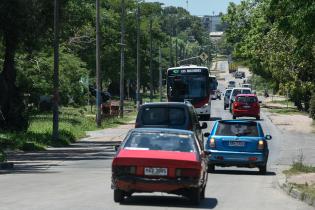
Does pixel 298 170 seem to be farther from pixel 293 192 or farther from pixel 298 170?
pixel 293 192

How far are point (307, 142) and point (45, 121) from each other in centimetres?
1566

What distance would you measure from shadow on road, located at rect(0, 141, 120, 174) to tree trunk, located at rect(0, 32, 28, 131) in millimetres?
2893

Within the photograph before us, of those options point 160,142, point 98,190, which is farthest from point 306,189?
point 98,190

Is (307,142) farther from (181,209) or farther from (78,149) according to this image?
(181,209)

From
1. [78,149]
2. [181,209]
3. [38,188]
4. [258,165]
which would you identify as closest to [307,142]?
[78,149]

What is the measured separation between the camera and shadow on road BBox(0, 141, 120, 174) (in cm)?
2886

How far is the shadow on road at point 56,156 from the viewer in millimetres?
28858

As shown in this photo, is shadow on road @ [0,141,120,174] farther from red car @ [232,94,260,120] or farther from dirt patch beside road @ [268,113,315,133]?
red car @ [232,94,260,120]

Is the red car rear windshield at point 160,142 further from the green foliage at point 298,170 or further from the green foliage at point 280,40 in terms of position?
the green foliage at point 280,40

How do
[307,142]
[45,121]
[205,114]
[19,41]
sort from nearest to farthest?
1. [19,41]
2. [307,142]
3. [45,121]
4. [205,114]

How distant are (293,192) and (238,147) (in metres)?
6.78

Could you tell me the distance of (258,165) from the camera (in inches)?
1073

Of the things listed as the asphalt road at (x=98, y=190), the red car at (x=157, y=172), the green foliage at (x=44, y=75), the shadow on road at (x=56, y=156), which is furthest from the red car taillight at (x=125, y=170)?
the green foliage at (x=44, y=75)

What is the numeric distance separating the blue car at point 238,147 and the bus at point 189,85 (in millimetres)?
30787
